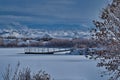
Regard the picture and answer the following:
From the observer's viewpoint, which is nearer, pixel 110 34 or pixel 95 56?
pixel 110 34

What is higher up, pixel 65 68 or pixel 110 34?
pixel 110 34

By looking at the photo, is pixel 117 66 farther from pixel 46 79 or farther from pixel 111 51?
pixel 46 79

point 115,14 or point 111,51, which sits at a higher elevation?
point 115,14

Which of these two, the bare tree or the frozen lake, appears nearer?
the bare tree

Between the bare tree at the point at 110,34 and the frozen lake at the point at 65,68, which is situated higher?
the bare tree at the point at 110,34

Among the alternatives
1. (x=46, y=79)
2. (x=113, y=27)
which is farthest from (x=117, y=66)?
(x=46, y=79)

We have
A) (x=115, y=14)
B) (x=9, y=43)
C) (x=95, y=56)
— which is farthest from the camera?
(x=9, y=43)

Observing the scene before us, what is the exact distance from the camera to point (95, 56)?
780 centimetres

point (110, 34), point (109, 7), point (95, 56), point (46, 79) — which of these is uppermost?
point (109, 7)

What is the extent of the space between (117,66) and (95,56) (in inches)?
23.6

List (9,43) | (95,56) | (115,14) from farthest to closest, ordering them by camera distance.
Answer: (9,43) < (95,56) < (115,14)

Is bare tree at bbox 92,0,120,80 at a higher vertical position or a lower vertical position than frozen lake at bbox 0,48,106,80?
higher

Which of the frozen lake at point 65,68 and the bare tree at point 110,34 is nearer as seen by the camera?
the bare tree at point 110,34

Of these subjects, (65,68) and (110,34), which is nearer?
(110,34)
